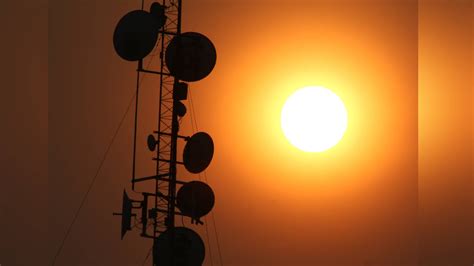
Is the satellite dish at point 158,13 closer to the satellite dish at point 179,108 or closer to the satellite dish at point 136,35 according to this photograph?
the satellite dish at point 136,35

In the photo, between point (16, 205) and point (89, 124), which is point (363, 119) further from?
point (16, 205)

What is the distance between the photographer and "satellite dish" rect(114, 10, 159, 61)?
11.8 ft

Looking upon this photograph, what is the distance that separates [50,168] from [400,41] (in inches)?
149

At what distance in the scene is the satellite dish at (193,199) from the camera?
12.8 ft

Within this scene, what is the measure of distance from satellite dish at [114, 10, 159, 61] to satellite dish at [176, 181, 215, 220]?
935mm

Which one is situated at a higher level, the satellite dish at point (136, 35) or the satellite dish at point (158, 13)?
the satellite dish at point (158, 13)

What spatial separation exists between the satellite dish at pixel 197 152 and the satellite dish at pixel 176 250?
1.46ft

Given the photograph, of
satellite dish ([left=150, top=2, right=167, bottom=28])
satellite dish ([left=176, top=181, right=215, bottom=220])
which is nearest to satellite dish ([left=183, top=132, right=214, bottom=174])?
satellite dish ([left=176, top=181, right=215, bottom=220])

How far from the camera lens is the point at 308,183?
5820 millimetres

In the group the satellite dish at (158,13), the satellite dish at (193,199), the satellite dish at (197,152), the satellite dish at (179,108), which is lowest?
the satellite dish at (193,199)

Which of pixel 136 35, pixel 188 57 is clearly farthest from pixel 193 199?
pixel 136 35

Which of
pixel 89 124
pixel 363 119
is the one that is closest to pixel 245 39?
pixel 363 119

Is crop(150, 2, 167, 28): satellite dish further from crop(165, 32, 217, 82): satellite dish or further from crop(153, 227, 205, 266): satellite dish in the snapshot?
crop(153, 227, 205, 266): satellite dish

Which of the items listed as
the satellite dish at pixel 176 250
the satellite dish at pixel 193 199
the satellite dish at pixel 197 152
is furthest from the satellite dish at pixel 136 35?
the satellite dish at pixel 176 250
